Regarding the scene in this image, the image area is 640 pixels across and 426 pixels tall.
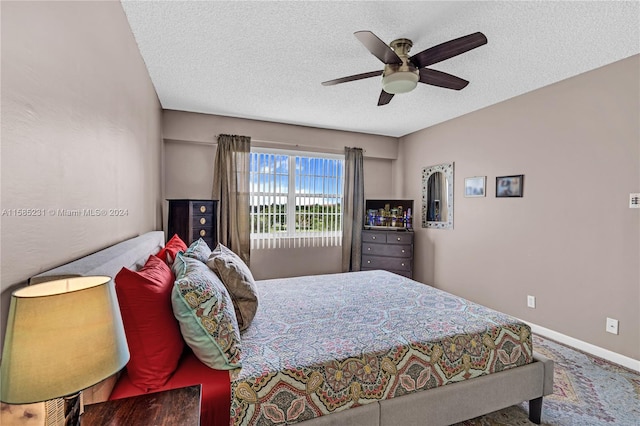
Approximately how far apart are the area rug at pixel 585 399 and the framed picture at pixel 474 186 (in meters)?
1.94

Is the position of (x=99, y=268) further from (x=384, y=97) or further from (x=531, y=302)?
(x=531, y=302)

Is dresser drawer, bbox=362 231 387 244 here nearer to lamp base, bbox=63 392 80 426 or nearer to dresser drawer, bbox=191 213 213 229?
dresser drawer, bbox=191 213 213 229

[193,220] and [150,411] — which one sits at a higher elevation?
[193,220]

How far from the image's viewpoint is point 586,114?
2.79 metres

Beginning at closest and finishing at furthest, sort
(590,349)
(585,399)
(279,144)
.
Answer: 1. (585,399)
2. (590,349)
3. (279,144)

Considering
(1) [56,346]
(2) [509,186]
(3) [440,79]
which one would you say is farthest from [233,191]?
(1) [56,346]

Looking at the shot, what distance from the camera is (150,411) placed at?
3.01 ft

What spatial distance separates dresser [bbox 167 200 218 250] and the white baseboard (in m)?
3.71

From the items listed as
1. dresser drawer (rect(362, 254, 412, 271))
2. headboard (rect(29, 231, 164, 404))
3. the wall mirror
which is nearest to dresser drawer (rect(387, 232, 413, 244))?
dresser drawer (rect(362, 254, 412, 271))

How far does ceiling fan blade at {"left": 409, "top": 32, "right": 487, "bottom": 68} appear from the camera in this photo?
183 cm

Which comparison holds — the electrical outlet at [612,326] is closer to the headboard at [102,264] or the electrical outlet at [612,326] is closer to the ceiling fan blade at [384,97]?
the ceiling fan blade at [384,97]

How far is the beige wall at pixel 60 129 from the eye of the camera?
0.80 metres

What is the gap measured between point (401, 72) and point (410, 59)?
12 cm

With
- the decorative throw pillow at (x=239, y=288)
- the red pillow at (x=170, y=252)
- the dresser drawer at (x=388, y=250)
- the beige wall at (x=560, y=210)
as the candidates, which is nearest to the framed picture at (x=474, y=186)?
the beige wall at (x=560, y=210)
